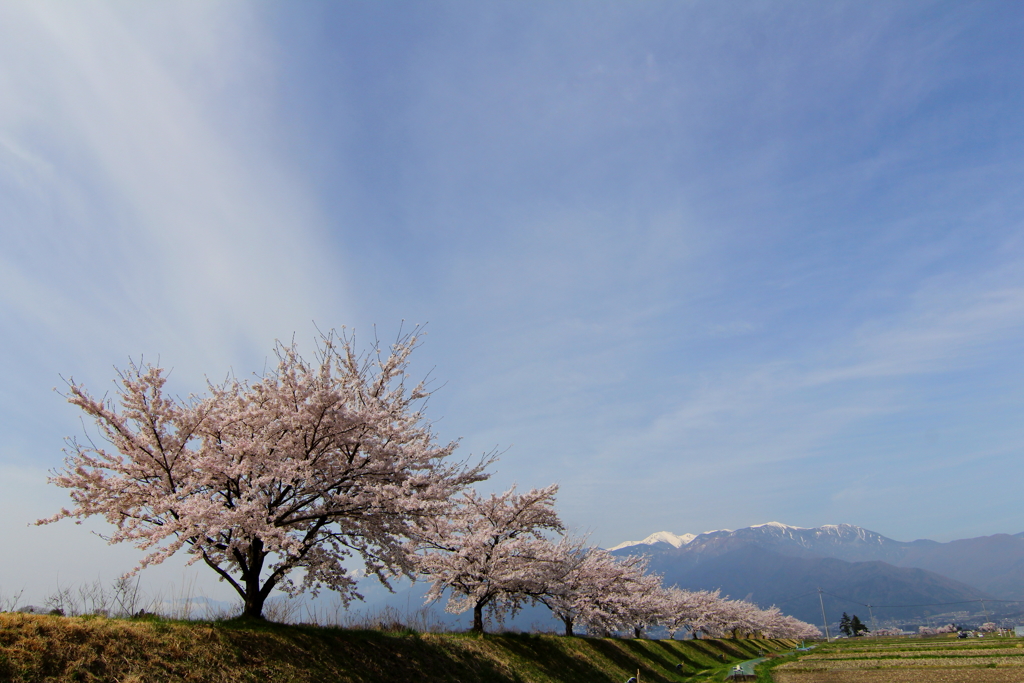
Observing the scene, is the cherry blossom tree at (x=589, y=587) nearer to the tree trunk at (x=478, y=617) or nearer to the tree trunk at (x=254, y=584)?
the tree trunk at (x=478, y=617)

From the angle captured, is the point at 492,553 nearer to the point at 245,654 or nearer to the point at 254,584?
the point at 254,584

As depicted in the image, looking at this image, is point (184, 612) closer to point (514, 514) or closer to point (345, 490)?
point (345, 490)

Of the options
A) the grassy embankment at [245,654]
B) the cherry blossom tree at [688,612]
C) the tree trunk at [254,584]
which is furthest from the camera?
the cherry blossom tree at [688,612]

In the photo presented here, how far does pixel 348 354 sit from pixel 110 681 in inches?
487

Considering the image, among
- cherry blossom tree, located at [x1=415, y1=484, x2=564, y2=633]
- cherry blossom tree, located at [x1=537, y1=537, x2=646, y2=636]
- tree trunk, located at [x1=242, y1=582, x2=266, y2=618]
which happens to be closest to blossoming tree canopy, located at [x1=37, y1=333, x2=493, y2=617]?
tree trunk, located at [x1=242, y1=582, x2=266, y2=618]

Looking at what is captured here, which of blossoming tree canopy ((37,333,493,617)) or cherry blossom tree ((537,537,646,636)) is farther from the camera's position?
cherry blossom tree ((537,537,646,636))

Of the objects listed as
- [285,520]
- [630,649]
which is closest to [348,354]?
[285,520]

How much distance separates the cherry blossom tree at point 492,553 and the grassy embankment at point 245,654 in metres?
2.51

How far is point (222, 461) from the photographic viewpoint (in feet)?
46.1

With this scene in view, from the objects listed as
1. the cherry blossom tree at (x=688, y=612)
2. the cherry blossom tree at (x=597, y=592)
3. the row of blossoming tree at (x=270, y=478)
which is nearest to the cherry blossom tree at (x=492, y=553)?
the cherry blossom tree at (x=597, y=592)

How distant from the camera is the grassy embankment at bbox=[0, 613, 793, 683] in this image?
935 centimetres

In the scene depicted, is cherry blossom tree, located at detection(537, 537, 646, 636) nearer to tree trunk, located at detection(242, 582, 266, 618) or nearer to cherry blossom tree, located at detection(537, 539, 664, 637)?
cherry blossom tree, located at detection(537, 539, 664, 637)

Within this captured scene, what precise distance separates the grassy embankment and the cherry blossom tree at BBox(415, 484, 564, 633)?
8.23 ft

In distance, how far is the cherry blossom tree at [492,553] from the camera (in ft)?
81.5
